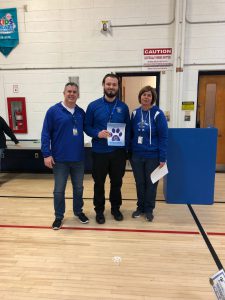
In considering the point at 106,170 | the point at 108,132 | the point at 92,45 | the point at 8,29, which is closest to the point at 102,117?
the point at 108,132

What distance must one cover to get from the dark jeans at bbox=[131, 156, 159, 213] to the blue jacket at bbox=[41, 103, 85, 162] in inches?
25.7

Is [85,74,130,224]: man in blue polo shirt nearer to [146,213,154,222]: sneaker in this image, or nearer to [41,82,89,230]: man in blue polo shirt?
[41,82,89,230]: man in blue polo shirt

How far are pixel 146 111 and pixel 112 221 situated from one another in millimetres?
1256

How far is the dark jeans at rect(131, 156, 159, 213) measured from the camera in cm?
274

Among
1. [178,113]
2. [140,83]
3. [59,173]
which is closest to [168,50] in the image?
[178,113]

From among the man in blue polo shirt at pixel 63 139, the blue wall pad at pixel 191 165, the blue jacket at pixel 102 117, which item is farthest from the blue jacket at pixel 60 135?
the blue wall pad at pixel 191 165

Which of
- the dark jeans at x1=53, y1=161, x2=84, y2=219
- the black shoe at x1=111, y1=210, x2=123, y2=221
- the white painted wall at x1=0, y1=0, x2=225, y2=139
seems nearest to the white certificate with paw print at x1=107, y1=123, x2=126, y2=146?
the dark jeans at x1=53, y1=161, x2=84, y2=219

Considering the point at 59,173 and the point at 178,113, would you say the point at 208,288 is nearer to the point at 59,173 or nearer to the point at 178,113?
the point at 59,173

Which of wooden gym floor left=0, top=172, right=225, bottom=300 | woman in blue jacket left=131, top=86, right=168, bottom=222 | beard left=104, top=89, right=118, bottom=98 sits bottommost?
wooden gym floor left=0, top=172, right=225, bottom=300

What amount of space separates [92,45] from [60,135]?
2749 mm

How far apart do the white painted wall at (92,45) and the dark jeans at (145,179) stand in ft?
7.46

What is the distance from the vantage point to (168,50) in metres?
4.55

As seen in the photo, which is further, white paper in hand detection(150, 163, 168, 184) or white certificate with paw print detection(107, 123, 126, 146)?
white paper in hand detection(150, 163, 168, 184)

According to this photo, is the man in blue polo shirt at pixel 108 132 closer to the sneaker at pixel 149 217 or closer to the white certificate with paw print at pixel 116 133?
the white certificate with paw print at pixel 116 133
